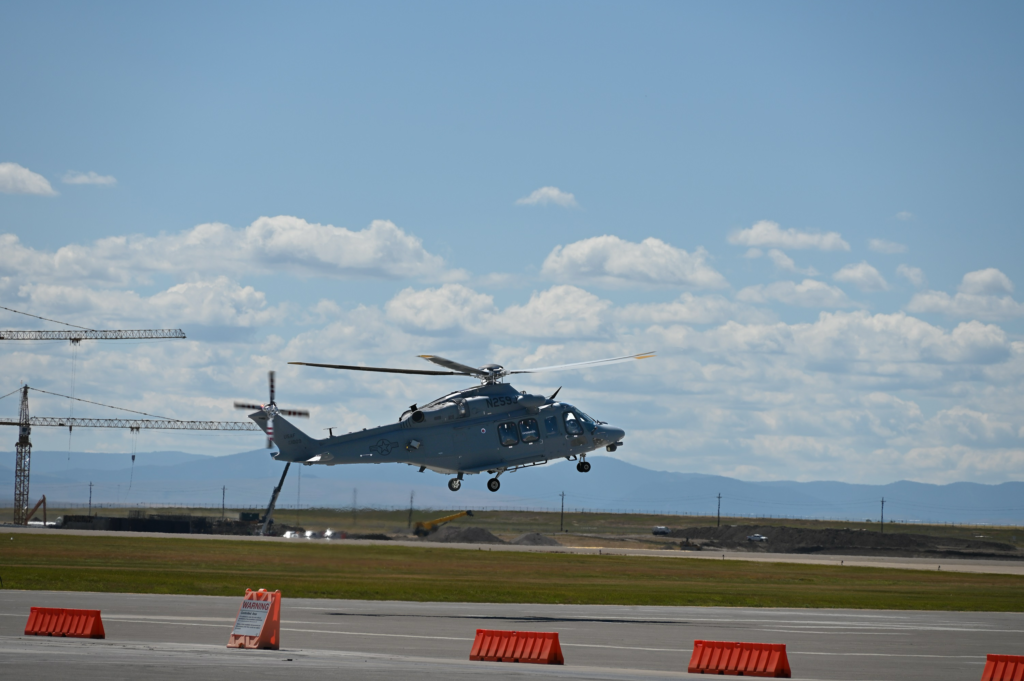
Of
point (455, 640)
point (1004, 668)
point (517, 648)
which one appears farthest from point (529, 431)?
point (1004, 668)

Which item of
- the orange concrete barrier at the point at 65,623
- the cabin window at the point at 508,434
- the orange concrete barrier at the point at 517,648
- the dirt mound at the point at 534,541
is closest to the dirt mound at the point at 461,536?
the dirt mound at the point at 534,541

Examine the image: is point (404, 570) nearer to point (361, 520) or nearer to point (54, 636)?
point (361, 520)

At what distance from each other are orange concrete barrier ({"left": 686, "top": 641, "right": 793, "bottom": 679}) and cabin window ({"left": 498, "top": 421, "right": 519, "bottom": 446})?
20.1m

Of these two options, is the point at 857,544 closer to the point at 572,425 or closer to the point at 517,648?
the point at 572,425

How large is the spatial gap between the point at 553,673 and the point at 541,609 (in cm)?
2689

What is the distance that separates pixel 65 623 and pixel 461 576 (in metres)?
47.5

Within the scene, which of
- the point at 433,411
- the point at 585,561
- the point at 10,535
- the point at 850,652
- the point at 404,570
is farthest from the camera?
the point at 10,535

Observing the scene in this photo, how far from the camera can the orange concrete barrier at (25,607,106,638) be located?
36.9m

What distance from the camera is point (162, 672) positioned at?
91.2 feet

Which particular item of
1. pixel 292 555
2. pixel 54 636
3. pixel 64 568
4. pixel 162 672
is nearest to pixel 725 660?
pixel 162 672

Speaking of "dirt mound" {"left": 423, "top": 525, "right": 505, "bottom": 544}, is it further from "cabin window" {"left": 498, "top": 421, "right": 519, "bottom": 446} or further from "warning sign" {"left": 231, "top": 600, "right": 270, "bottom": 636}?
"warning sign" {"left": 231, "top": 600, "right": 270, "bottom": 636}

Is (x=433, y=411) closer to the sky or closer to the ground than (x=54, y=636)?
closer to the sky

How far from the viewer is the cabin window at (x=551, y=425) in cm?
5341

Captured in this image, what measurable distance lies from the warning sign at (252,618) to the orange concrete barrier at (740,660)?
13.3 meters
